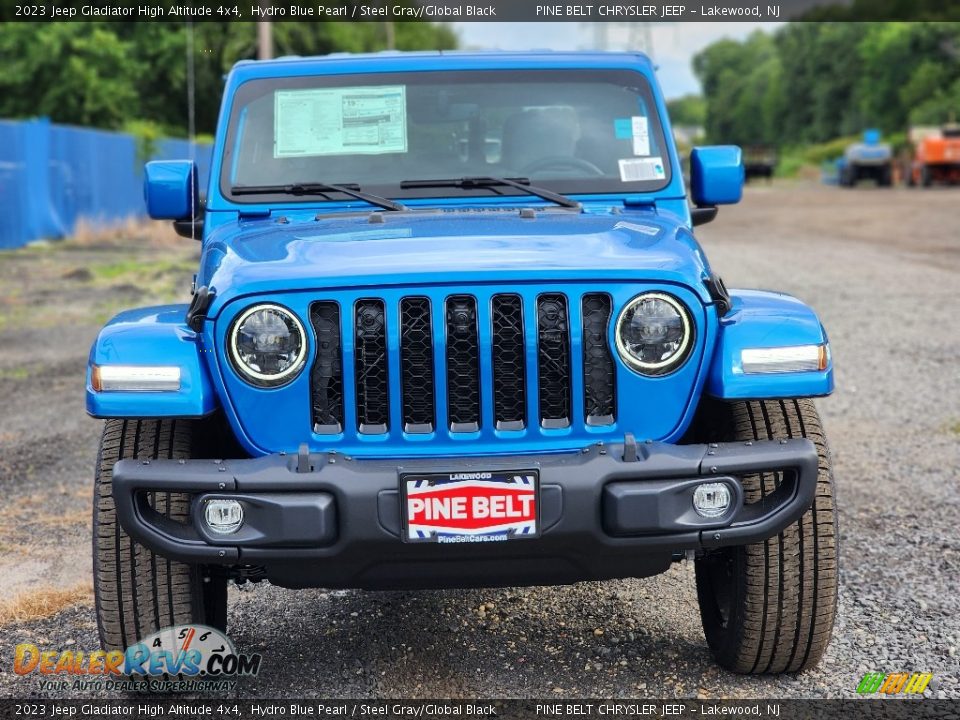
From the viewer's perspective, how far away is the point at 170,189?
15.6ft

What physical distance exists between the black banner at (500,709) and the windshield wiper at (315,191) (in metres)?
Answer: 1.76

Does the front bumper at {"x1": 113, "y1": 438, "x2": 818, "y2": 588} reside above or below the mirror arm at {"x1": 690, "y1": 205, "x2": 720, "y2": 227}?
below

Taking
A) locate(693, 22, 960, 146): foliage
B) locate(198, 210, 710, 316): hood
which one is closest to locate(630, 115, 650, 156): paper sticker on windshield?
locate(198, 210, 710, 316): hood

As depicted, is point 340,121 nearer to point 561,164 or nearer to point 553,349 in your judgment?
point 561,164

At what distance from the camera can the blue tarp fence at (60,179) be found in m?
20.6

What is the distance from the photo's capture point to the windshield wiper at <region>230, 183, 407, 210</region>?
4480mm

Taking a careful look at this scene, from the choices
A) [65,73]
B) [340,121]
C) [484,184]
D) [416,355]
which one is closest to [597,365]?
[416,355]

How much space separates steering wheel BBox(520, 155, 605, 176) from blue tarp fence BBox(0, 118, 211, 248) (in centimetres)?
1678

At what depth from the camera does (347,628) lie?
4.40 meters

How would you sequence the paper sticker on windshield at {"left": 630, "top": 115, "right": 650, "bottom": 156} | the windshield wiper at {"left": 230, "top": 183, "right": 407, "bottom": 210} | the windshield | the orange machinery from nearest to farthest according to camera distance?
the windshield wiper at {"left": 230, "top": 183, "right": 407, "bottom": 210}
the windshield
the paper sticker on windshield at {"left": 630, "top": 115, "right": 650, "bottom": 156}
the orange machinery

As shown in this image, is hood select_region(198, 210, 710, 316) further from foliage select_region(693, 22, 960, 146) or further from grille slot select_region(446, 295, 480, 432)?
foliage select_region(693, 22, 960, 146)

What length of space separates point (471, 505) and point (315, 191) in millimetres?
1706

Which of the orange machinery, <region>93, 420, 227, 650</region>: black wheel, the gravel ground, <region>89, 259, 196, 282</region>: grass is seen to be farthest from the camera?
the orange machinery

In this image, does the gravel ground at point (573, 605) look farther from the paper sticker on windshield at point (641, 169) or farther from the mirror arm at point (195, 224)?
the paper sticker on windshield at point (641, 169)
